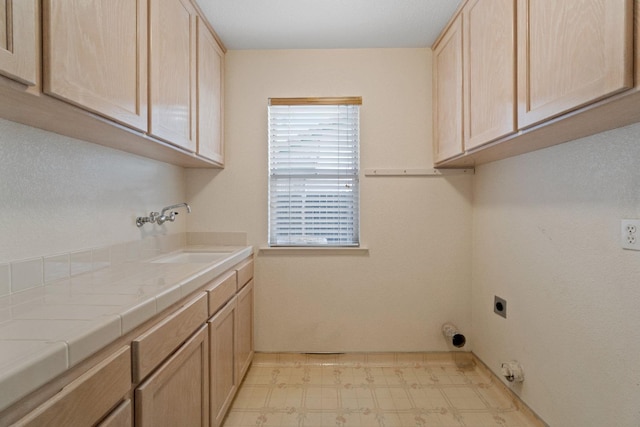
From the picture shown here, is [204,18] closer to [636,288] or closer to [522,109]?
[522,109]

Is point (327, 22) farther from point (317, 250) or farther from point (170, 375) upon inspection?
point (170, 375)

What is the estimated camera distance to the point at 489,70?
1.49 metres

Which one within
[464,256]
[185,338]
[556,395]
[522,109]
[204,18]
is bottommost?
[556,395]

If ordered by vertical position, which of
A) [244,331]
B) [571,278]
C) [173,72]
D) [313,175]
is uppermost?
[173,72]

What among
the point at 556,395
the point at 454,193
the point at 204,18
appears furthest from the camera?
the point at 454,193

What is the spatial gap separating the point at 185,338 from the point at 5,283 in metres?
0.59

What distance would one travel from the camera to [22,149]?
106 cm

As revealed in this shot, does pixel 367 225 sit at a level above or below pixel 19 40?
below

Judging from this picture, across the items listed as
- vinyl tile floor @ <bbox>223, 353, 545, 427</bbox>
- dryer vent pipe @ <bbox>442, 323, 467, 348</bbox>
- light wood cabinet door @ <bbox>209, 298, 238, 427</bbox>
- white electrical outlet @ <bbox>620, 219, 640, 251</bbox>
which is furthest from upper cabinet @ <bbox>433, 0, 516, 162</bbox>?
light wood cabinet door @ <bbox>209, 298, 238, 427</bbox>

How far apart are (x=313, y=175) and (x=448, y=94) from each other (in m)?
1.07

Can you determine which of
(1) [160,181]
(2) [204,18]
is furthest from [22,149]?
(2) [204,18]

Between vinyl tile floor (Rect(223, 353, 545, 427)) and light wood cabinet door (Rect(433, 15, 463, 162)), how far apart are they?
1512 mm

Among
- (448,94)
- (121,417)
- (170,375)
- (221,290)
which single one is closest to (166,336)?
(170,375)

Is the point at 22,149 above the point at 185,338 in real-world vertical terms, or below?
above
